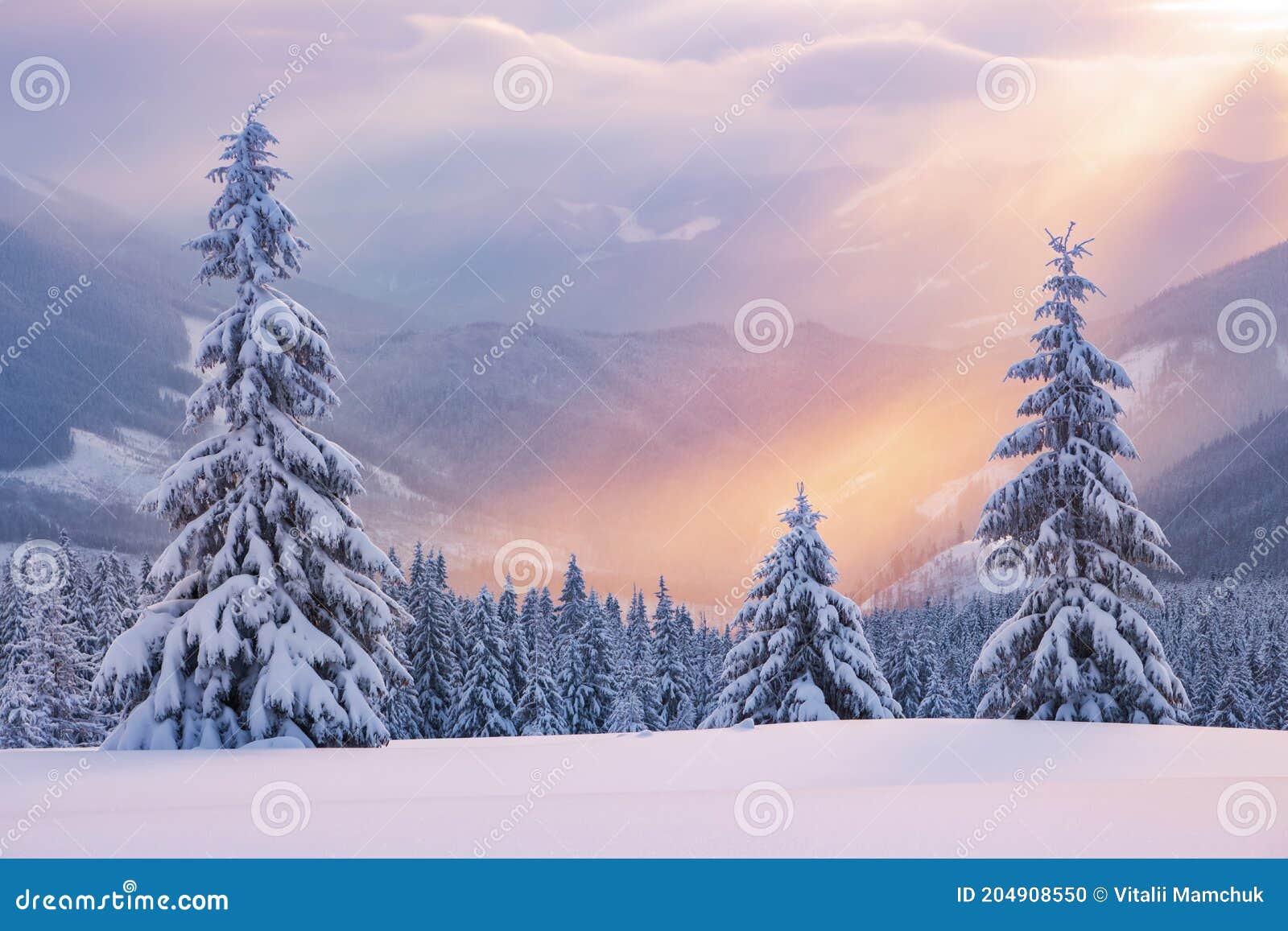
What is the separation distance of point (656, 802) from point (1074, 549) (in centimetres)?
1490

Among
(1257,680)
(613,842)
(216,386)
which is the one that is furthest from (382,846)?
(1257,680)

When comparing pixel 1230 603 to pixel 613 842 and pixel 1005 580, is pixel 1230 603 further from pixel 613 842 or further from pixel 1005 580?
pixel 613 842

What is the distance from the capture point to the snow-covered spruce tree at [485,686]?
148 feet

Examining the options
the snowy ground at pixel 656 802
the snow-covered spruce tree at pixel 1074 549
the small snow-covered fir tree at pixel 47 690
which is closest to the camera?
the snowy ground at pixel 656 802

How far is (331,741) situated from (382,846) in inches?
338

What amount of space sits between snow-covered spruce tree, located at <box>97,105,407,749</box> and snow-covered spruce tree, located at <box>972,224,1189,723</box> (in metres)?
13.0

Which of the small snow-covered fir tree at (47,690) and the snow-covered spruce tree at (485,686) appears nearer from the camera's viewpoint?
the small snow-covered fir tree at (47,690)

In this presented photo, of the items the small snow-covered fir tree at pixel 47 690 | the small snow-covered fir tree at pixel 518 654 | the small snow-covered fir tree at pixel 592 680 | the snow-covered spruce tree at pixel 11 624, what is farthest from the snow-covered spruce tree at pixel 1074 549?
the snow-covered spruce tree at pixel 11 624

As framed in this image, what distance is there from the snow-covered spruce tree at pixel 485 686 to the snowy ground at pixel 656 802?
109ft

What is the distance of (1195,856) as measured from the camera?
6.69 m

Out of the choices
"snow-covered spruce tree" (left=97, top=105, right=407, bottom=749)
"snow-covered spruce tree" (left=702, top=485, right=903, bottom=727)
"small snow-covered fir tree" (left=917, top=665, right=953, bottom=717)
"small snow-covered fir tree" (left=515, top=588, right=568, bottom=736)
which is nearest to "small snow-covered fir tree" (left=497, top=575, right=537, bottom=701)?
"small snow-covered fir tree" (left=515, top=588, right=568, bottom=736)

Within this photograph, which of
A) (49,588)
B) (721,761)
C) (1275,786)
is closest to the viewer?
(1275,786)

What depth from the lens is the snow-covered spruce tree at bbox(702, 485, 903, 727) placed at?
80.9 ft

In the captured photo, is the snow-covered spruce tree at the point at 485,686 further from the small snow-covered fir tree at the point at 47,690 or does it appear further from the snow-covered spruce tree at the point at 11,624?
the snow-covered spruce tree at the point at 11,624
